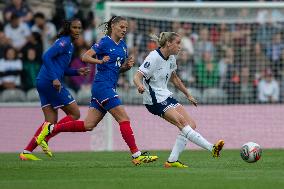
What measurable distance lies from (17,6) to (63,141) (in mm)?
3597

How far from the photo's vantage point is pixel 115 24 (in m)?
13.8

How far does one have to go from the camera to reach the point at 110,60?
13.9 meters

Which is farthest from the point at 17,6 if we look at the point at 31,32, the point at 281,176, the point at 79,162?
the point at 281,176

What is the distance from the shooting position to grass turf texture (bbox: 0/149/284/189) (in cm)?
1024

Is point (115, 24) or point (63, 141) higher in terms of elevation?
point (115, 24)

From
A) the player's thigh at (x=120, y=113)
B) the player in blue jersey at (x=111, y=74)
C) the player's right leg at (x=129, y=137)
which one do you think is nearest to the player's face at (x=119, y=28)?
→ the player in blue jersey at (x=111, y=74)

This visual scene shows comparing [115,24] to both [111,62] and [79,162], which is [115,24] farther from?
[79,162]

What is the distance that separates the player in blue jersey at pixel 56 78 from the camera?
15.1m

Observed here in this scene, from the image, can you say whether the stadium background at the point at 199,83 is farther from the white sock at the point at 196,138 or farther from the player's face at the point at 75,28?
the white sock at the point at 196,138

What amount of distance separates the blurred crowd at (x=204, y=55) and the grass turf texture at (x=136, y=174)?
5692 mm

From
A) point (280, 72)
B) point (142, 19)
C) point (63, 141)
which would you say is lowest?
point (63, 141)

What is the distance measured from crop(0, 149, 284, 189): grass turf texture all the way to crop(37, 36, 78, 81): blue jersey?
147 cm

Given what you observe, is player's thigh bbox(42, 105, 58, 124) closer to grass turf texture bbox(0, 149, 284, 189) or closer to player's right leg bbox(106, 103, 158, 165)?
grass turf texture bbox(0, 149, 284, 189)

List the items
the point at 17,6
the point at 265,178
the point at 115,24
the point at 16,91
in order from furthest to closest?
the point at 17,6 < the point at 16,91 < the point at 115,24 < the point at 265,178
